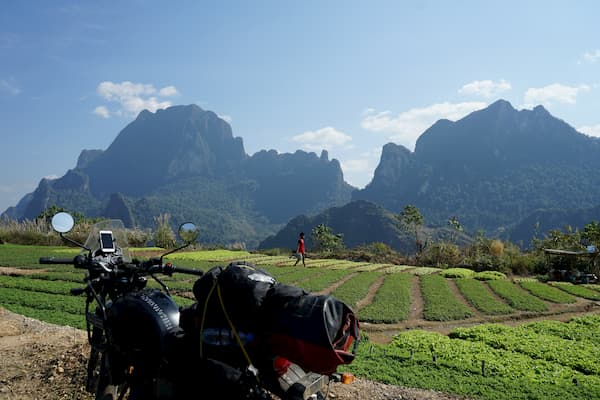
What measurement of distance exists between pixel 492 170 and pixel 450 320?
370ft

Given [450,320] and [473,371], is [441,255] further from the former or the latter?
[473,371]

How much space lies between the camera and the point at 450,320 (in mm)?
11539

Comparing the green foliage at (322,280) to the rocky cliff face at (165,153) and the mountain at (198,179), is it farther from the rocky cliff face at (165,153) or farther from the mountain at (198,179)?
the rocky cliff face at (165,153)

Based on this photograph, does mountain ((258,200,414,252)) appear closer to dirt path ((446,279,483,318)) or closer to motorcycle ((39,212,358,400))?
dirt path ((446,279,483,318))

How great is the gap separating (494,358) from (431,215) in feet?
334

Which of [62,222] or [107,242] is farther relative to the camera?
[107,242]

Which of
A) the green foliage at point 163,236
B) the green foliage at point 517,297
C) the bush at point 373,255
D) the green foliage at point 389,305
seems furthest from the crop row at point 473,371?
the green foliage at point 163,236

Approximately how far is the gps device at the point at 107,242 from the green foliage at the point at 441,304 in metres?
9.52

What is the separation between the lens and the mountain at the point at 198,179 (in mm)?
135075

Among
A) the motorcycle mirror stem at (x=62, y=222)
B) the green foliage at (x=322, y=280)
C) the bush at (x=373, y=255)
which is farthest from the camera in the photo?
the bush at (x=373, y=255)

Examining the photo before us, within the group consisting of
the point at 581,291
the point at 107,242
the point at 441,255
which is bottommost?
the point at 581,291

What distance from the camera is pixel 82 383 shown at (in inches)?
189

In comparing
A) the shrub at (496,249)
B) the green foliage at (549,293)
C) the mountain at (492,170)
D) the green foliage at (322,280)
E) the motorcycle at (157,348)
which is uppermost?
the mountain at (492,170)

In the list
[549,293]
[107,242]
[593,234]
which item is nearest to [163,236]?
[549,293]
